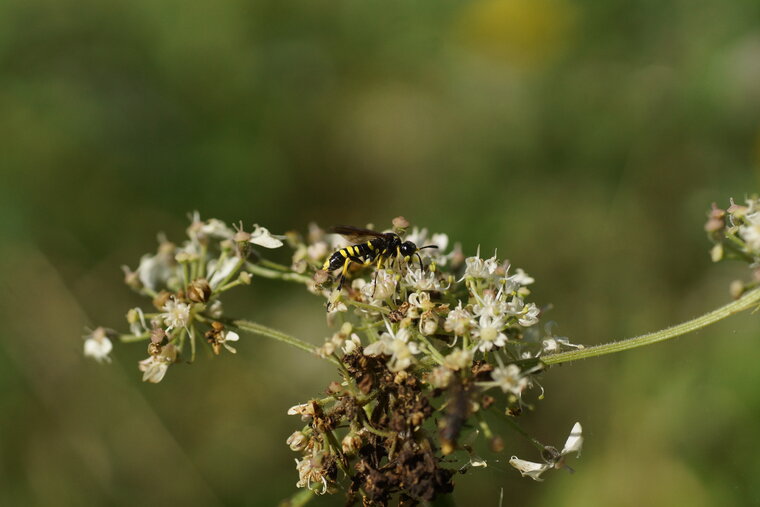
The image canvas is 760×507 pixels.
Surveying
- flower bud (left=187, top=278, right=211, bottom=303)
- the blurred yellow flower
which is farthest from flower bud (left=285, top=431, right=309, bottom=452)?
the blurred yellow flower

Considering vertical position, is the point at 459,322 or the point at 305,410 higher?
the point at 459,322

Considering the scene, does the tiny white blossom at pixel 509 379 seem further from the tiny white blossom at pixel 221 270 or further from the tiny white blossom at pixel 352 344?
the tiny white blossom at pixel 221 270

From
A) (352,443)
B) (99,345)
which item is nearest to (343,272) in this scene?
(352,443)

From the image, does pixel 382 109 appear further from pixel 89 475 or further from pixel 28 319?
pixel 89 475

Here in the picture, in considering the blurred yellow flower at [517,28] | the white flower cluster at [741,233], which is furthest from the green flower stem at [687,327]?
the blurred yellow flower at [517,28]

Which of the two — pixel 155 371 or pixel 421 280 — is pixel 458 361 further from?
pixel 155 371

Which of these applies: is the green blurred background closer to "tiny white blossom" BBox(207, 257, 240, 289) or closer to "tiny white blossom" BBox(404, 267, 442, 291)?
"tiny white blossom" BBox(207, 257, 240, 289)
